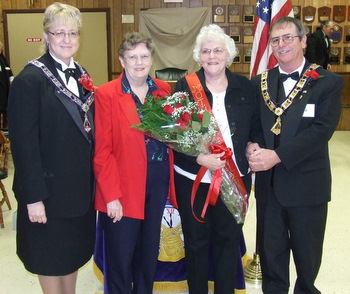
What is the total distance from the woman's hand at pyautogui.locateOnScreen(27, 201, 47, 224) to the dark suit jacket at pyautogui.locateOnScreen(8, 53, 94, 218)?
0.11 feet

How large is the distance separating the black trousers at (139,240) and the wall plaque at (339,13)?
741cm

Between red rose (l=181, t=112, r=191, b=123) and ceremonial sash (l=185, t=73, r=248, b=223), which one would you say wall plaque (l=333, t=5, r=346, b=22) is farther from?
red rose (l=181, t=112, r=191, b=123)

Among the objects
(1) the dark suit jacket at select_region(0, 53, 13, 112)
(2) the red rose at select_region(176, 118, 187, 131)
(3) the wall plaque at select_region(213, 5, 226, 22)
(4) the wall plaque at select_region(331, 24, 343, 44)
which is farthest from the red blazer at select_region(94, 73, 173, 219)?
(4) the wall plaque at select_region(331, 24, 343, 44)

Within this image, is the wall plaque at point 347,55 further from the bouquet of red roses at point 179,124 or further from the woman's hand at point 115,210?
the woman's hand at point 115,210

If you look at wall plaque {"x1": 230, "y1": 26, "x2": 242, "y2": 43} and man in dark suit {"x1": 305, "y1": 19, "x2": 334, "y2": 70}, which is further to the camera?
wall plaque {"x1": 230, "y1": 26, "x2": 242, "y2": 43}

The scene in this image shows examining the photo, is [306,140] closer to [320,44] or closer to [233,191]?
[233,191]

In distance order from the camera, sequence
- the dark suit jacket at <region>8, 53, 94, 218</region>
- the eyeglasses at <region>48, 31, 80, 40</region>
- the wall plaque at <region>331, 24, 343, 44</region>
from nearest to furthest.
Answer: the dark suit jacket at <region>8, 53, 94, 218</region> < the eyeglasses at <region>48, 31, 80, 40</region> < the wall plaque at <region>331, 24, 343, 44</region>

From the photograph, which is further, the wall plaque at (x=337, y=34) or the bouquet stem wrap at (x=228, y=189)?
the wall plaque at (x=337, y=34)

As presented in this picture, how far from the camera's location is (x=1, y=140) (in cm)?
410

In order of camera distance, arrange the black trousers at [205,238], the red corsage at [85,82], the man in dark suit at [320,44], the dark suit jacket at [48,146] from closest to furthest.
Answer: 1. the dark suit jacket at [48,146]
2. the red corsage at [85,82]
3. the black trousers at [205,238]
4. the man in dark suit at [320,44]

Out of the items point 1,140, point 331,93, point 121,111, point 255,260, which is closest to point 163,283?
point 255,260

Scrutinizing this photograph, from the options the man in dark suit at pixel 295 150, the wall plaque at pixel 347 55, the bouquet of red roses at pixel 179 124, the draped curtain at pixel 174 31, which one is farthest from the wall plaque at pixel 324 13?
the bouquet of red roses at pixel 179 124

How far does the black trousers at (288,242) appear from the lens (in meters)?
2.31

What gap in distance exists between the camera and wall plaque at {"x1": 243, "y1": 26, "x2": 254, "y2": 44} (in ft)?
27.7
